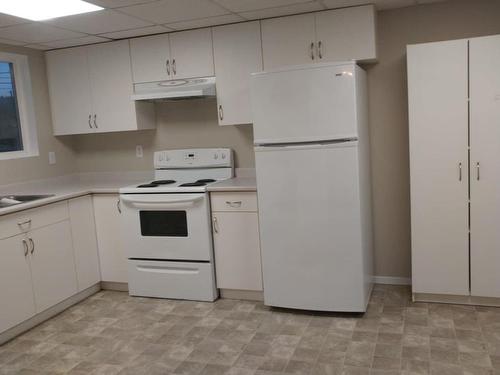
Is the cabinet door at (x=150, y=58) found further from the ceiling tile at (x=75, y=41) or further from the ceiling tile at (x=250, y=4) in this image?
the ceiling tile at (x=250, y=4)

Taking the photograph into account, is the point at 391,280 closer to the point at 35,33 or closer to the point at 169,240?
the point at 169,240

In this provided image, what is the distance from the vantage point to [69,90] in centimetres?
428

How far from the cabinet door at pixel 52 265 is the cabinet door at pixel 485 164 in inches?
115

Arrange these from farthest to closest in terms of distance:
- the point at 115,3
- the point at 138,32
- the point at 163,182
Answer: the point at 163,182, the point at 138,32, the point at 115,3

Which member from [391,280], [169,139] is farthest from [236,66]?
[391,280]

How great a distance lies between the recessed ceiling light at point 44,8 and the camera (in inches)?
113

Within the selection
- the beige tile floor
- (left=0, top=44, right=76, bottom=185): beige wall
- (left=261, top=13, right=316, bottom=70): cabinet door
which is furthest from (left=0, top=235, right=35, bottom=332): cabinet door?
(left=261, top=13, right=316, bottom=70): cabinet door

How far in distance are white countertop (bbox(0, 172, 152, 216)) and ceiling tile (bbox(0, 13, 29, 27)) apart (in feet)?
3.97

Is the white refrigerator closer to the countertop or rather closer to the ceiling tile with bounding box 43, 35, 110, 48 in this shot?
the countertop

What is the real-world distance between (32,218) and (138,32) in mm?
1617

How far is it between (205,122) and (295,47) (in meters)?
1.07

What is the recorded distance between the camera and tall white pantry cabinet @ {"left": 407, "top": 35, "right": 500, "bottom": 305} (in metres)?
3.10

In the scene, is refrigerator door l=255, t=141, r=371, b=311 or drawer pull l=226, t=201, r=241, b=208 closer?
refrigerator door l=255, t=141, r=371, b=311

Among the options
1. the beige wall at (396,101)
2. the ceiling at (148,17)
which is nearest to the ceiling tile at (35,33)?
the ceiling at (148,17)
